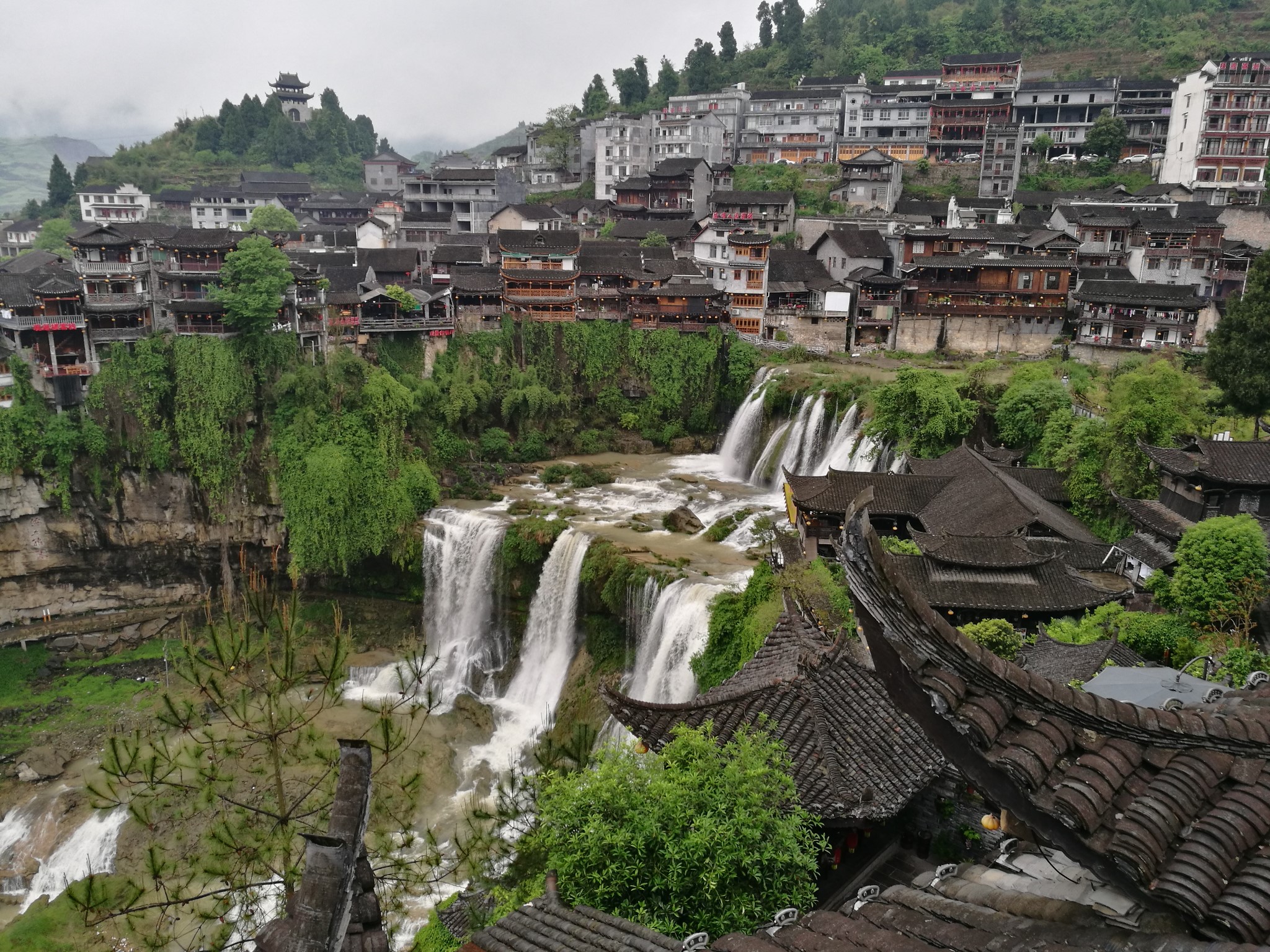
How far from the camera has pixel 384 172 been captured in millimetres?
101500

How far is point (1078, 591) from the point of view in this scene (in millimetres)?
25578

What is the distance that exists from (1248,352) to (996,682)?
34.3 m

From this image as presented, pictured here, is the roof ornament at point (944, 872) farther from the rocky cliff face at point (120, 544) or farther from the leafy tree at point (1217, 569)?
the rocky cliff face at point (120, 544)

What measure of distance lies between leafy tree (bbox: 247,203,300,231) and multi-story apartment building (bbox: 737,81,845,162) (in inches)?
1547

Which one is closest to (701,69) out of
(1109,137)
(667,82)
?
(667,82)

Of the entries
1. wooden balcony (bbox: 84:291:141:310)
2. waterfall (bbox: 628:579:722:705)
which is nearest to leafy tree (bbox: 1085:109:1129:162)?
waterfall (bbox: 628:579:722:705)

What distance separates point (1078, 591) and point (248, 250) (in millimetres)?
40607

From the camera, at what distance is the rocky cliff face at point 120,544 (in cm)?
4231

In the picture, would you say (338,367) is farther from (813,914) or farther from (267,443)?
(813,914)

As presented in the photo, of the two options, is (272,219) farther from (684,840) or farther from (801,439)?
(684,840)

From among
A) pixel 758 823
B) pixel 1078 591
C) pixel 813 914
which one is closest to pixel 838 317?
pixel 1078 591

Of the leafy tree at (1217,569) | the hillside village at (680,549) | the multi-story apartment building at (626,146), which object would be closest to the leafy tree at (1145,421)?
the hillside village at (680,549)

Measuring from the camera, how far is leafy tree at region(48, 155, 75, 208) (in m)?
95.8

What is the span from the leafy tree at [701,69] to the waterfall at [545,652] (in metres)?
73.8
